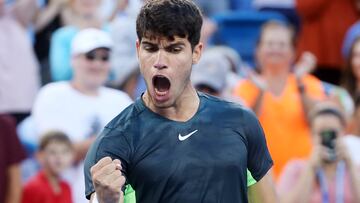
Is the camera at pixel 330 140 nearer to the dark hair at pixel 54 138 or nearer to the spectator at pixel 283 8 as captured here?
the dark hair at pixel 54 138

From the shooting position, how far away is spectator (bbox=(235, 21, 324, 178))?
8.15 m

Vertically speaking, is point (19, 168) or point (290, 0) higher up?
point (290, 0)

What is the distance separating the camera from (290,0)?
1006 cm

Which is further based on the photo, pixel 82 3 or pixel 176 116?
pixel 82 3

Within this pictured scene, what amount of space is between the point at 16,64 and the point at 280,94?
2.21 metres

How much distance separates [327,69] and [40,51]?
107 inches

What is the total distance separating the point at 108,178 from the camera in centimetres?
366

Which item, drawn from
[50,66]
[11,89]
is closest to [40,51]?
[50,66]

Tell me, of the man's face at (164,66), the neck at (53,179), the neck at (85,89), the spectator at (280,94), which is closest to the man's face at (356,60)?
the spectator at (280,94)

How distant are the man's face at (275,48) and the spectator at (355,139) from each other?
0.76m

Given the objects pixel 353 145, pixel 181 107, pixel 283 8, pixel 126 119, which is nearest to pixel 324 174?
pixel 353 145

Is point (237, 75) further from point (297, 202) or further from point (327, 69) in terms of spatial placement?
point (297, 202)

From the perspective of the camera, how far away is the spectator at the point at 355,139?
788 cm

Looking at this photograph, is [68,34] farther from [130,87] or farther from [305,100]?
[305,100]
